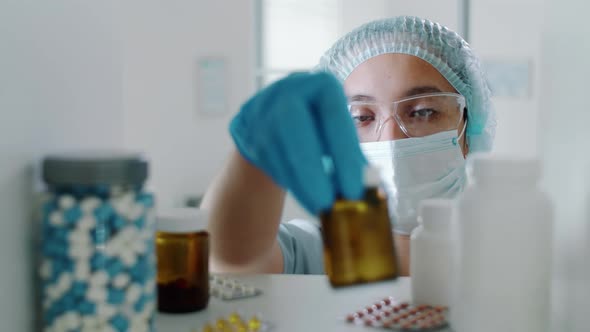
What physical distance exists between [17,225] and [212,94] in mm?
2434

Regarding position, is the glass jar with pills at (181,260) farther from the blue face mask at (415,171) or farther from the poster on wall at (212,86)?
the poster on wall at (212,86)

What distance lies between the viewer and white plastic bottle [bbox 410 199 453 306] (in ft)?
2.17

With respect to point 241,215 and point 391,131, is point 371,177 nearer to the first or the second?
point 241,215

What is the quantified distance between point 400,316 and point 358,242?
0.18 meters

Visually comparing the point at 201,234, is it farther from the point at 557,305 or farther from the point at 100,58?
the point at 557,305

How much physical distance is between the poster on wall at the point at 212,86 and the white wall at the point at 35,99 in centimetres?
226

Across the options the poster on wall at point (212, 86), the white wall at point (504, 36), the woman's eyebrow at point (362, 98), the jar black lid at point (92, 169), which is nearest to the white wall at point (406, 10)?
the white wall at point (504, 36)

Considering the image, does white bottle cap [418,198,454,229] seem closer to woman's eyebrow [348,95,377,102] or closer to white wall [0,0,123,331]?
white wall [0,0,123,331]

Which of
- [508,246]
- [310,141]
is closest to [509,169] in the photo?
[508,246]

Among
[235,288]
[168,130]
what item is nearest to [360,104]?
[235,288]

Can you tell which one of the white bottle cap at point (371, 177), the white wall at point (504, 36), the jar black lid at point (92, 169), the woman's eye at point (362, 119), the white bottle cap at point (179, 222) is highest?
the white wall at point (504, 36)

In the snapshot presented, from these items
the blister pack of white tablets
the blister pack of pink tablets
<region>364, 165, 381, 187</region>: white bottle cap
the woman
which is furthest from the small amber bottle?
the woman

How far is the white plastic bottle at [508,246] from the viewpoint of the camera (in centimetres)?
52

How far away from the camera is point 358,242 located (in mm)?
503
